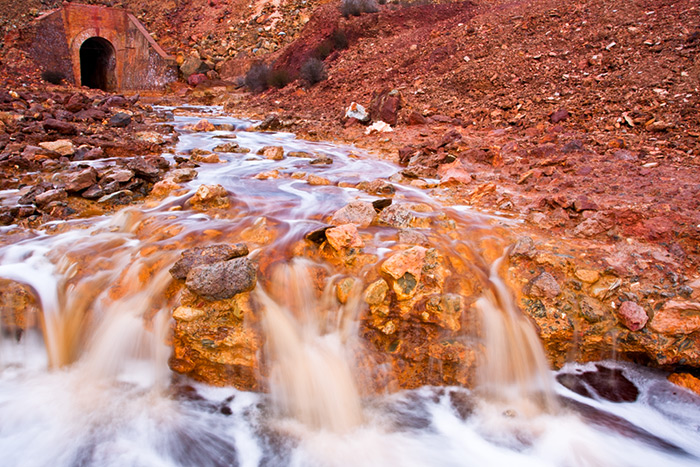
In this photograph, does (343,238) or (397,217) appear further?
(397,217)

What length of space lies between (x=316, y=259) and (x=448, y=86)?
7.53 meters

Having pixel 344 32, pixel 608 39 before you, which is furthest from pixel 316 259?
pixel 344 32

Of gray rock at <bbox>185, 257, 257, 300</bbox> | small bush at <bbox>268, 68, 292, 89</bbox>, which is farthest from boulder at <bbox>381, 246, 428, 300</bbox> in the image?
small bush at <bbox>268, 68, 292, 89</bbox>

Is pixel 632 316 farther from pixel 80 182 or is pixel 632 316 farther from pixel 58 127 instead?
pixel 58 127

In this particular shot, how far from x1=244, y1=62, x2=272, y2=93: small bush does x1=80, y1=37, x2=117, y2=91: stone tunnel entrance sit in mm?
8843

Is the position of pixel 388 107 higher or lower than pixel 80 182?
higher

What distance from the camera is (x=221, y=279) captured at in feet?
8.43

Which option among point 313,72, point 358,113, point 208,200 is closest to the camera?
point 208,200

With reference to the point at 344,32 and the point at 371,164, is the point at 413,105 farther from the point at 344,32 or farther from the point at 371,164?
the point at 344,32

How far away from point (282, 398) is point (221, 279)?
0.86 meters

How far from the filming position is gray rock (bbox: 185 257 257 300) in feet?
8.36

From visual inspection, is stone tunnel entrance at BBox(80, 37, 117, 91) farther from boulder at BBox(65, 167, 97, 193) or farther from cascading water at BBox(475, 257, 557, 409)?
cascading water at BBox(475, 257, 557, 409)

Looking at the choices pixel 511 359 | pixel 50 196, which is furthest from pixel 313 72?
pixel 511 359

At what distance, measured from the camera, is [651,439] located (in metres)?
2.35
